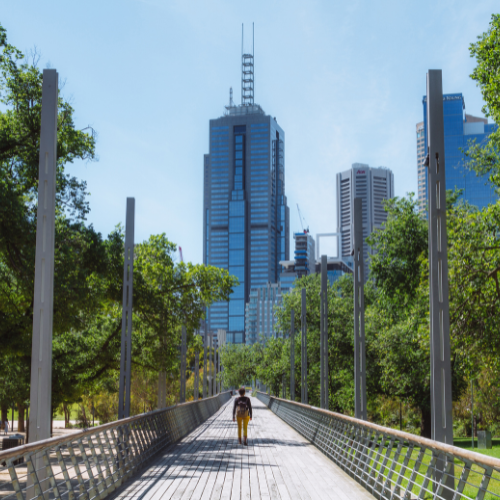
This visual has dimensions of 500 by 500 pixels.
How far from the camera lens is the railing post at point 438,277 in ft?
31.4

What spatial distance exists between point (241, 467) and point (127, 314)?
7.36 meters

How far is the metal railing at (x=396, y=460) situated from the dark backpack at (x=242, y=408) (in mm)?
2163

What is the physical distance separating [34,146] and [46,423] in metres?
12.8

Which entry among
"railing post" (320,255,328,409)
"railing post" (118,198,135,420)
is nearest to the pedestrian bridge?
"railing post" (118,198,135,420)

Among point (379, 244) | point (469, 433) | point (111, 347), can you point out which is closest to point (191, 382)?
point (469, 433)

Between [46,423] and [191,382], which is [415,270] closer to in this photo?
[46,423]

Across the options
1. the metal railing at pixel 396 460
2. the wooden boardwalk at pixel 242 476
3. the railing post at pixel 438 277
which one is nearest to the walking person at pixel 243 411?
the wooden boardwalk at pixel 242 476

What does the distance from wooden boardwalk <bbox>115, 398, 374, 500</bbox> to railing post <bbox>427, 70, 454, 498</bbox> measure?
2.26 meters

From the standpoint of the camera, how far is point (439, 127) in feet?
34.3

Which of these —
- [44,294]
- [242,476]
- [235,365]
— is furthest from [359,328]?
[235,365]

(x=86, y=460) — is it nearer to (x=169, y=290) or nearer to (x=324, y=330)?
(x=324, y=330)

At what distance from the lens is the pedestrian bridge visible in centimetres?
805

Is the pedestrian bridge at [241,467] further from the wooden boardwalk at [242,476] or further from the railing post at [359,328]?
the railing post at [359,328]

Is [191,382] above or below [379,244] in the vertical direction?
below
